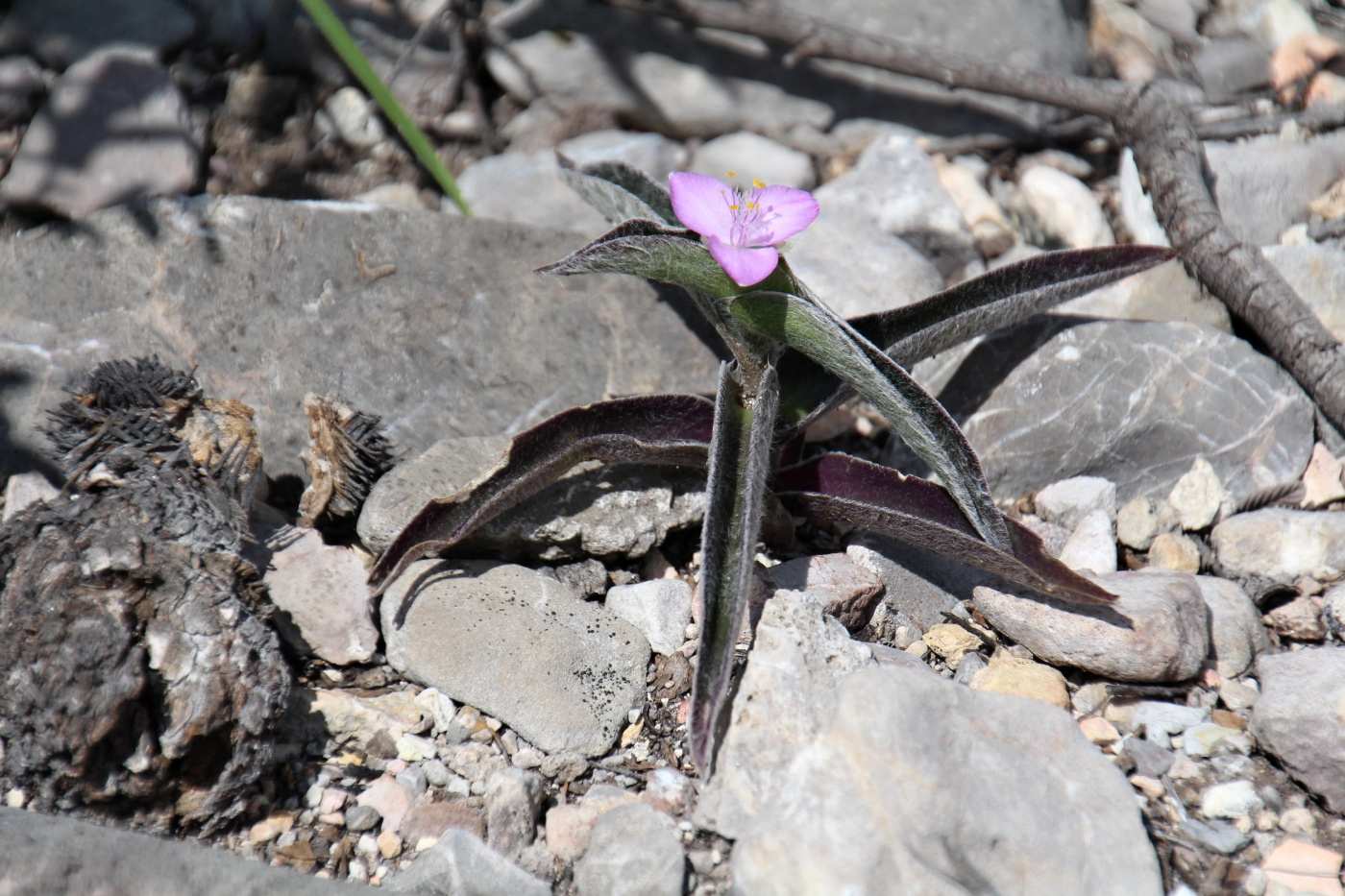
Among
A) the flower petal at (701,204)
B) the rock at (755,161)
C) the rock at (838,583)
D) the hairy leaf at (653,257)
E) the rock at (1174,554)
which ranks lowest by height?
the rock at (1174,554)

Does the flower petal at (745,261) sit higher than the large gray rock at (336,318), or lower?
higher

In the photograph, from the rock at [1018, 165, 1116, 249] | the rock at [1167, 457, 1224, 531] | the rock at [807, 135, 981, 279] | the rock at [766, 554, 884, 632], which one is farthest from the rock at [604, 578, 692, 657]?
the rock at [1018, 165, 1116, 249]

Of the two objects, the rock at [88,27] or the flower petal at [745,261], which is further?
the rock at [88,27]

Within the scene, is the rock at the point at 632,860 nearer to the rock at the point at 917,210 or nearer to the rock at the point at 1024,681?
the rock at the point at 1024,681

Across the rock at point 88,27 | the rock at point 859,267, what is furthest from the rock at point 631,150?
the rock at point 88,27

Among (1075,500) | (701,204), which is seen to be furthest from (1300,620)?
(701,204)

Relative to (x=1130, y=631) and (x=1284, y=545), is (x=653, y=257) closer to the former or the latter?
(x=1130, y=631)

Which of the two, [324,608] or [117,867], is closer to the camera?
[117,867]
